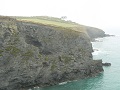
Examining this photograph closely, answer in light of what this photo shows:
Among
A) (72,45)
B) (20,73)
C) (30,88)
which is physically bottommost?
(30,88)

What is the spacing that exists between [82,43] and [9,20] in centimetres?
2681

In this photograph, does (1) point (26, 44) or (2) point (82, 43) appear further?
(2) point (82, 43)

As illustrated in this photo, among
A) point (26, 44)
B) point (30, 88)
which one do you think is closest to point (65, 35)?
point (26, 44)

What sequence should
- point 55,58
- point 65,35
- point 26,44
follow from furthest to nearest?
point 65,35, point 55,58, point 26,44

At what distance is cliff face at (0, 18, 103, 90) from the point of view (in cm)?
6438

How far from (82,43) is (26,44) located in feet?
74.0

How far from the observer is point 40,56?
70.9 metres

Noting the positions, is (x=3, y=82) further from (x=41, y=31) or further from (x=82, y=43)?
(x=82, y=43)

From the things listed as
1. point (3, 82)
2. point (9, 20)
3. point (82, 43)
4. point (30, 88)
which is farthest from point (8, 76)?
point (82, 43)

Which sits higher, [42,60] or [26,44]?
[26,44]

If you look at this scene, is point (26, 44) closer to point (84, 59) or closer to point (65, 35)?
point (65, 35)

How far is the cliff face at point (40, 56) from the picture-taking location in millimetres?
64375

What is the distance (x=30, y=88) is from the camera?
68500 mm

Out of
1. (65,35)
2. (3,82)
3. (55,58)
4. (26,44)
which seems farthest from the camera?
(65,35)
